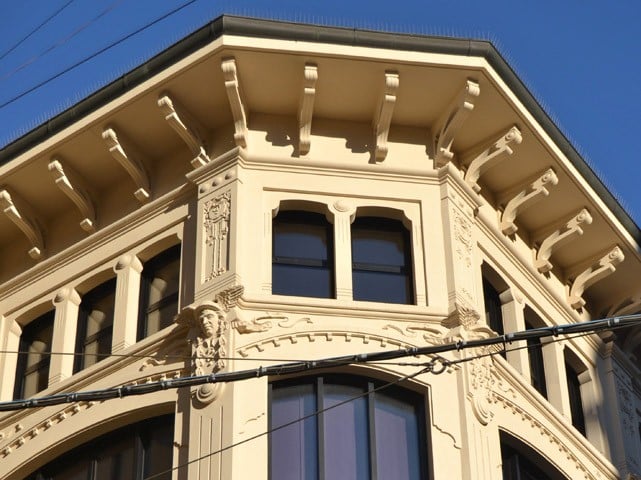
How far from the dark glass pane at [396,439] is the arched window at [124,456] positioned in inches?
126

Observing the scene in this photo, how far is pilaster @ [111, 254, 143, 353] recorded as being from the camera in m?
26.6

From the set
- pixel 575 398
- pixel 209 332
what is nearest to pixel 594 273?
pixel 575 398

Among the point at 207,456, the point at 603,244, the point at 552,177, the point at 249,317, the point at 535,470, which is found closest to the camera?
the point at 207,456

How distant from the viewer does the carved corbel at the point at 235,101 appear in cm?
2648

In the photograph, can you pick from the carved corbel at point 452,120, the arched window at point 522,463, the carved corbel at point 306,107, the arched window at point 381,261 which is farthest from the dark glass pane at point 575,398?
the carved corbel at point 306,107

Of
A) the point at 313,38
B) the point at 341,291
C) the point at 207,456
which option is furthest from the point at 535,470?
the point at 313,38

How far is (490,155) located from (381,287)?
3.42m

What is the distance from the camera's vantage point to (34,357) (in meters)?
28.7

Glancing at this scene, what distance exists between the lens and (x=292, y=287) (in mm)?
25938

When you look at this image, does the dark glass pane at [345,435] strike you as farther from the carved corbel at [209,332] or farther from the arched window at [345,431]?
the carved corbel at [209,332]

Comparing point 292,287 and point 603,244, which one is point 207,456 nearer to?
point 292,287

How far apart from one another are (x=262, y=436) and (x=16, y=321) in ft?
24.0

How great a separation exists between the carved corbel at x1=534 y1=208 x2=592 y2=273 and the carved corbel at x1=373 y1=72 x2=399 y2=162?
4.16 metres

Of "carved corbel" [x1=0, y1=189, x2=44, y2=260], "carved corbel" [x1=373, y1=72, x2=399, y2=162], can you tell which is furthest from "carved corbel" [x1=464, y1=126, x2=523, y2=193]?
"carved corbel" [x1=0, y1=189, x2=44, y2=260]
